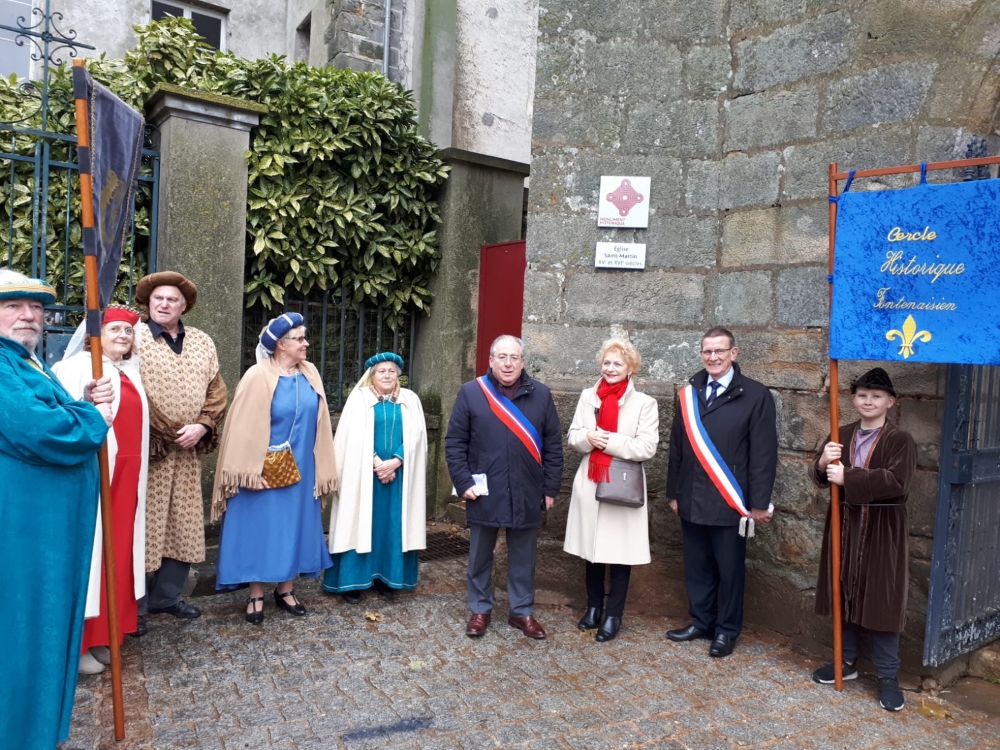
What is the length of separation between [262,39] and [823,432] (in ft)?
31.2

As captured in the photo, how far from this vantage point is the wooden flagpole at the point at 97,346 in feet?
10.2

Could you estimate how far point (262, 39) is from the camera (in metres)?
10.9

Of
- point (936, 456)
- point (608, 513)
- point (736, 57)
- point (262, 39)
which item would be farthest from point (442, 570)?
point (262, 39)

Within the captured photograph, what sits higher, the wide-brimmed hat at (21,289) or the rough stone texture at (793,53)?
the rough stone texture at (793,53)

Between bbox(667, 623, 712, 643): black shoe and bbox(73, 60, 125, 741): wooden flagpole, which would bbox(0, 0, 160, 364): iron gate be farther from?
bbox(667, 623, 712, 643): black shoe

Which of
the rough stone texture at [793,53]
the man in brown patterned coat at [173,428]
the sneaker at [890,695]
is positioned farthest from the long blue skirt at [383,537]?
the rough stone texture at [793,53]

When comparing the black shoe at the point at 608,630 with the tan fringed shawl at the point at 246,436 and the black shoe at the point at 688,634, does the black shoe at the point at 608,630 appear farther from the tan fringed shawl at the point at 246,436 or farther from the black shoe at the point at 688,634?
the tan fringed shawl at the point at 246,436

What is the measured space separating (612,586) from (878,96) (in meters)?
3.10

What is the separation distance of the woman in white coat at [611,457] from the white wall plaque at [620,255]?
2.57 ft

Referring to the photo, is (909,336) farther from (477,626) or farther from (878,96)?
(477,626)

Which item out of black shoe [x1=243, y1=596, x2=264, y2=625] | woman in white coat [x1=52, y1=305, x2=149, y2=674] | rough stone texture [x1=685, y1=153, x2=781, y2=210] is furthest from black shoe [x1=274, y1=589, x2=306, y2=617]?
rough stone texture [x1=685, y1=153, x2=781, y2=210]

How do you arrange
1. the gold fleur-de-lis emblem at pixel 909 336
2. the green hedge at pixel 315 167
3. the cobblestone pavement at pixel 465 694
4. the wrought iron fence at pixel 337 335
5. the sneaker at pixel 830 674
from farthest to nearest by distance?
1. the wrought iron fence at pixel 337 335
2. the green hedge at pixel 315 167
3. the sneaker at pixel 830 674
4. the gold fleur-de-lis emblem at pixel 909 336
5. the cobblestone pavement at pixel 465 694

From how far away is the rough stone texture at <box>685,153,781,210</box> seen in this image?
15.8 feet

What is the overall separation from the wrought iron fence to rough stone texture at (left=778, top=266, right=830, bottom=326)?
3.60 meters
